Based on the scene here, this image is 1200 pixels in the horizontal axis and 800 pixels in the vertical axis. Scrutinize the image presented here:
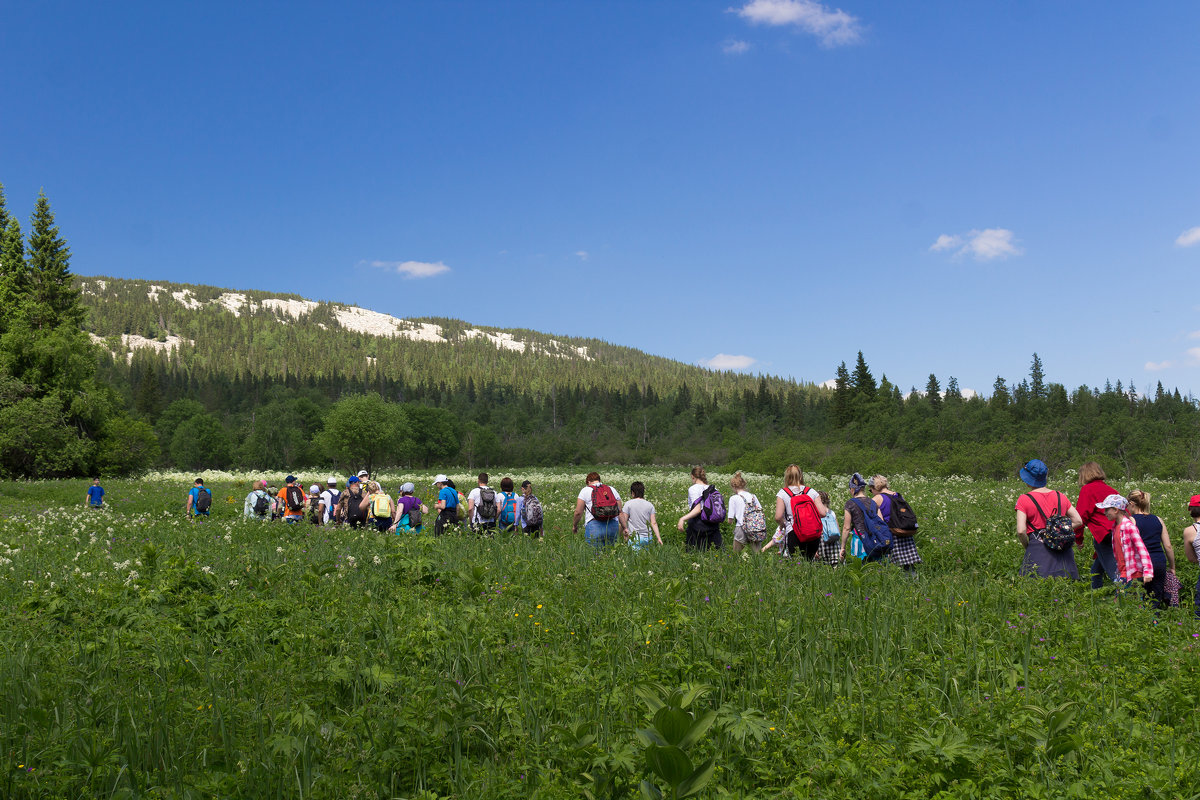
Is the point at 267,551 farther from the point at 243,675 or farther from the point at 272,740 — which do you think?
the point at 272,740

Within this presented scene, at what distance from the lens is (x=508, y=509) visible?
1348cm

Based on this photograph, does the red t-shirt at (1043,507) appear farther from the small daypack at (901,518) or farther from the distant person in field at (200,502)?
the distant person in field at (200,502)

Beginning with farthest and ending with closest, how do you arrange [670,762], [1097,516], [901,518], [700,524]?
[700,524] → [901,518] → [1097,516] → [670,762]

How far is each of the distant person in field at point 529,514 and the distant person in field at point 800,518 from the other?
4.71 meters

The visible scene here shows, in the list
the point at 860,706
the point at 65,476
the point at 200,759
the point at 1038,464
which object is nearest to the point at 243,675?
the point at 200,759

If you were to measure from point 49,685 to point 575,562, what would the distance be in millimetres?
5710

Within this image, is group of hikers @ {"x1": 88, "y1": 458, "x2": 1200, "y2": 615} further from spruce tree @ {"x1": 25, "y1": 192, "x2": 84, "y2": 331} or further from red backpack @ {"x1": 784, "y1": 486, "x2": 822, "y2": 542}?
spruce tree @ {"x1": 25, "y1": 192, "x2": 84, "y2": 331}

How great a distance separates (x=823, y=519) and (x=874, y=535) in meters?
1.15

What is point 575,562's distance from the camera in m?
9.02

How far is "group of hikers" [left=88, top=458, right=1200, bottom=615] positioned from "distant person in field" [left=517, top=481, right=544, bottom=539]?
2cm

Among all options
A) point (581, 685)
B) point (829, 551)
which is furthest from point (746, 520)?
point (581, 685)

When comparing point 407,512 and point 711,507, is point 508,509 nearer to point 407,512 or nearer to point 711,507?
point 407,512

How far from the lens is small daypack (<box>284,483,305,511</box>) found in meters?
15.8

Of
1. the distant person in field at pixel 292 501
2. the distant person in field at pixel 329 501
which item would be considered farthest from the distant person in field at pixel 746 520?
the distant person in field at pixel 292 501
